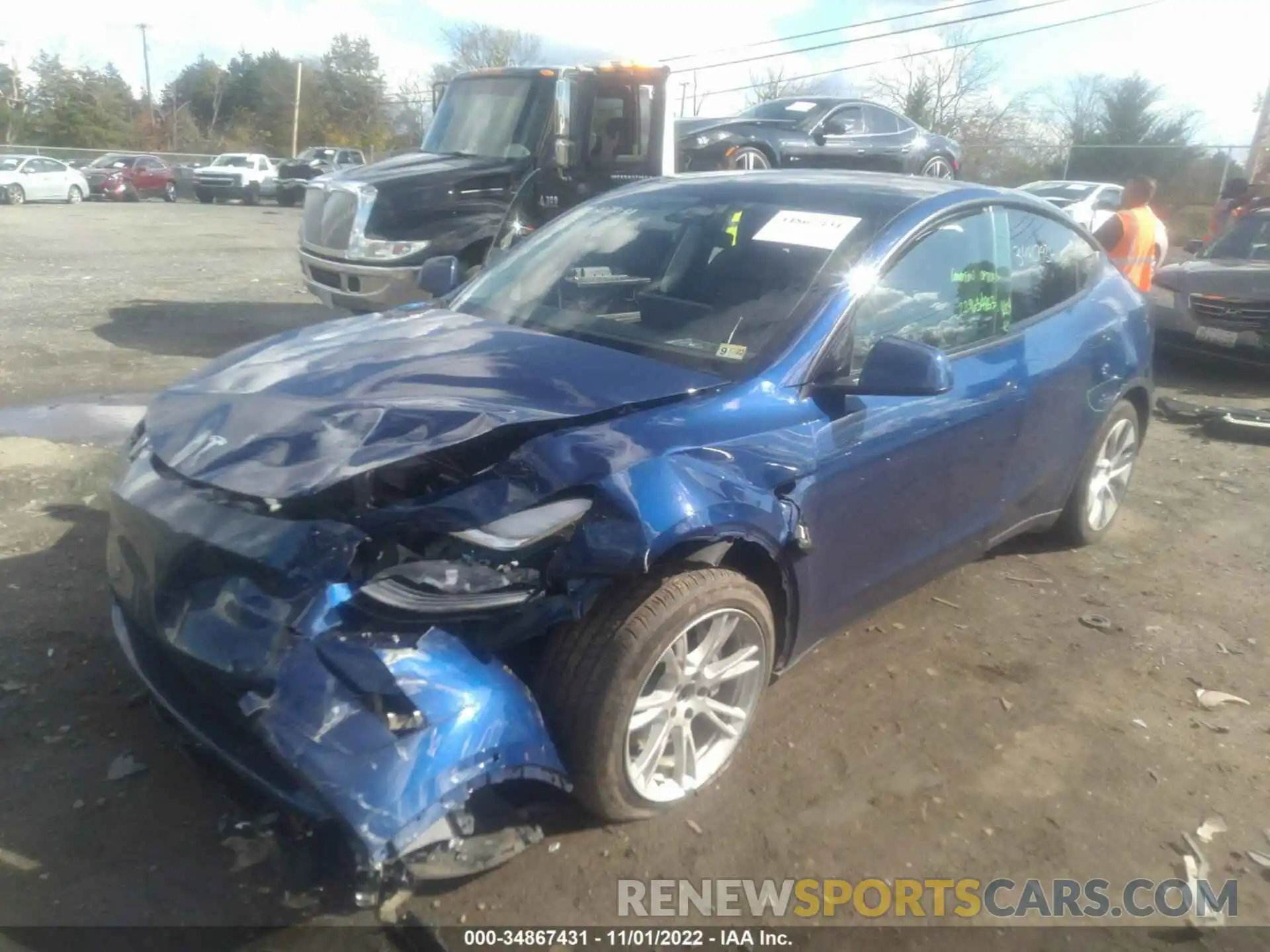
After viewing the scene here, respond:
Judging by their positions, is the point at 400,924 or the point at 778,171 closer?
the point at 400,924

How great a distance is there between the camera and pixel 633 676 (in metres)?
2.62

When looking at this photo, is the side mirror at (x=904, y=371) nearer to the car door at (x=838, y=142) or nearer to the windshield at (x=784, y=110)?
the car door at (x=838, y=142)

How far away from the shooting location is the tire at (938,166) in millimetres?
14938

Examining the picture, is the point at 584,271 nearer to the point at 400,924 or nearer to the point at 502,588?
the point at 502,588

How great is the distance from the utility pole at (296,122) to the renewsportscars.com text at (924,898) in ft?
192

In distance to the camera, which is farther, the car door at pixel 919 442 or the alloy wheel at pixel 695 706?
the car door at pixel 919 442

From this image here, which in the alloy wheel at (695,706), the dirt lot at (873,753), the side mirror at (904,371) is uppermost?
the side mirror at (904,371)

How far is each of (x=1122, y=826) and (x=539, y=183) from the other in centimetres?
731

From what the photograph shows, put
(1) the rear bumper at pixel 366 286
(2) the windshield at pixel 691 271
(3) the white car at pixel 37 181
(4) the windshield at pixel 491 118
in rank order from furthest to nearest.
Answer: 1. (3) the white car at pixel 37 181
2. (4) the windshield at pixel 491 118
3. (1) the rear bumper at pixel 366 286
4. (2) the windshield at pixel 691 271

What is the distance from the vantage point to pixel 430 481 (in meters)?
2.73

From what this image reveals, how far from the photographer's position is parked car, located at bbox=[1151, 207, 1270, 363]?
334 inches

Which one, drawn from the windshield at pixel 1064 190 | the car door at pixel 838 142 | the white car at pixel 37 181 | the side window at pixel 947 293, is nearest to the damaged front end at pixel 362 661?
the side window at pixel 947 293

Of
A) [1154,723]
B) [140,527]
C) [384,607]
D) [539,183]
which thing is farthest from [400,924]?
[539,183]

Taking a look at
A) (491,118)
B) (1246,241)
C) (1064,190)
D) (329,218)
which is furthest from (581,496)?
(1064,190)
